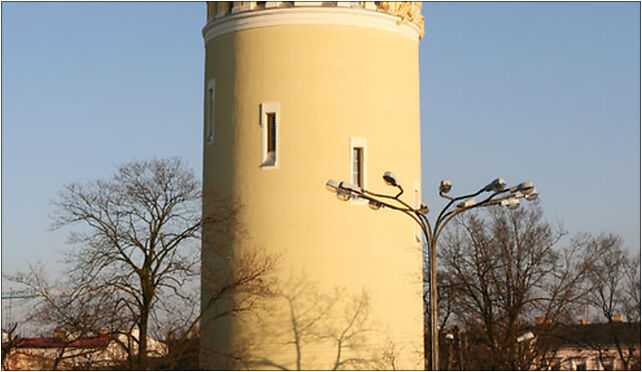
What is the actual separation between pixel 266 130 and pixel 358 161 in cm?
222

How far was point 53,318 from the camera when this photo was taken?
2269cm

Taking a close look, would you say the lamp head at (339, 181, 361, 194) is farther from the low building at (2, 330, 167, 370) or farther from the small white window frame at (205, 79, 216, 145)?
the small white window frame at (205, 79, 216, 145)

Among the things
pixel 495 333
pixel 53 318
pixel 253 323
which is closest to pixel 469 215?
pixel 495 333

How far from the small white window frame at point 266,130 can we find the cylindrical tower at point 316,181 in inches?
1.1

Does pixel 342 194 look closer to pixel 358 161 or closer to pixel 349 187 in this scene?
pixel 349 187

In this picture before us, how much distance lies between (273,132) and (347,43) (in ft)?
8.68

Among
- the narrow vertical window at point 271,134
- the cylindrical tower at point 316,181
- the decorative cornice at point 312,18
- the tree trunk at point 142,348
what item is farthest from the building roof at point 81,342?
the decorative cornice at point 312,18

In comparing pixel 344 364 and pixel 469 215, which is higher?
pixel 469 215

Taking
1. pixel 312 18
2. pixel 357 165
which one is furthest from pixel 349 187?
pixel 312 18

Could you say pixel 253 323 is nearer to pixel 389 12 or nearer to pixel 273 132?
pixel 273 132

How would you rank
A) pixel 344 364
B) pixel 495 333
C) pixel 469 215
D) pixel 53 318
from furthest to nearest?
1. pixel 469 215
2. pixel 495 333
3. pixel 344 364
4. pixel 53 318

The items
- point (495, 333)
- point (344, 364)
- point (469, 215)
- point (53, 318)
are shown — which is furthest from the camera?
point (469, 215)

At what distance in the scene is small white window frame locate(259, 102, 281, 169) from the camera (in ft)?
88.9

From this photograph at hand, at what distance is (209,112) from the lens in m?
28.7
